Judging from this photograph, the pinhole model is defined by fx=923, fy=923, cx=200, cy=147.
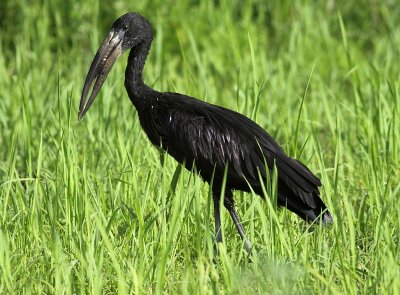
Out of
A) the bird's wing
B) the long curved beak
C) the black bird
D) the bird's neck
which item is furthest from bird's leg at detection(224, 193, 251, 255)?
the long curved beak

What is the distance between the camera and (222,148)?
4941 mm

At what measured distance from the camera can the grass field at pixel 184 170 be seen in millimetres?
4004

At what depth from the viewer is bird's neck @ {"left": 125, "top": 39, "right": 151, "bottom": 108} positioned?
17.2 ft

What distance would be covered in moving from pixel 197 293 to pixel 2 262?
88 centimetres

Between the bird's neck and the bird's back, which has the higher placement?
the bird's neck

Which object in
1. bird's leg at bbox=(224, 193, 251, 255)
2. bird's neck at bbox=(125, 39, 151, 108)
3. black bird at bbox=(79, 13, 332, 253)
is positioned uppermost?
bird's neck at bbox=(125, 39, 151, 108)

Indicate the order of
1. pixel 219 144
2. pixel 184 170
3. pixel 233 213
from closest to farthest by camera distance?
pixel 233 213 < pixel 219 144 < pixel 184 170

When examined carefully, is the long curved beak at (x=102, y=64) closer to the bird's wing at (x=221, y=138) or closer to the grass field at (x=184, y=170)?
the grass field at (x=184, y=170)

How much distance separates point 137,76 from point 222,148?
2.46 ft

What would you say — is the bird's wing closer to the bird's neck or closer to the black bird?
the black bird

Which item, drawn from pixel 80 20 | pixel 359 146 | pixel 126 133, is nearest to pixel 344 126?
pixel 359 146

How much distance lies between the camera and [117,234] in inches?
185

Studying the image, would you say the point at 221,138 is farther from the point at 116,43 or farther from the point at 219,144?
the point at 116,43

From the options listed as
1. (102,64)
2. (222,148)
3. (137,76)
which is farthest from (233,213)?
(102,64)
